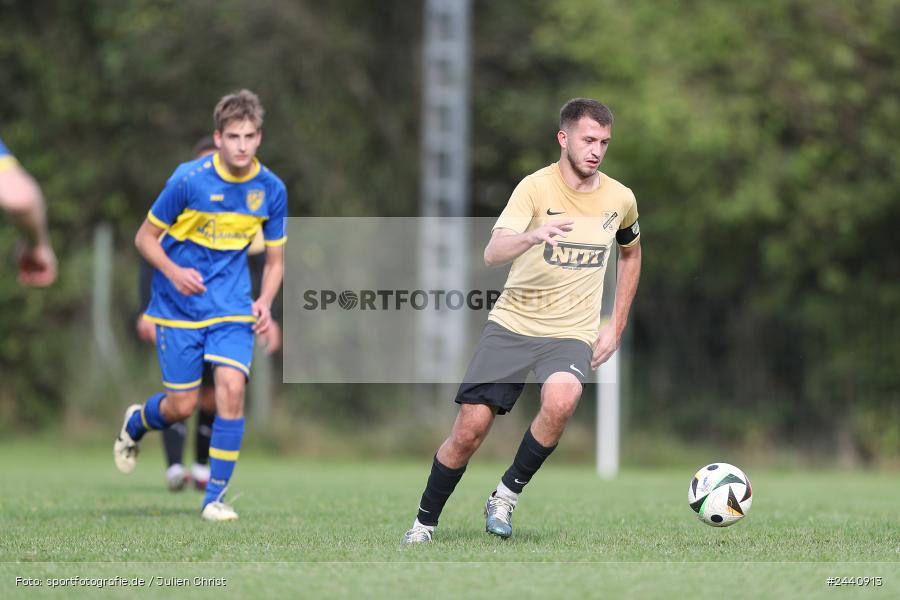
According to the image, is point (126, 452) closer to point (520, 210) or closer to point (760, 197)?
point (520, 210)

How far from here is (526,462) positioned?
262 inches

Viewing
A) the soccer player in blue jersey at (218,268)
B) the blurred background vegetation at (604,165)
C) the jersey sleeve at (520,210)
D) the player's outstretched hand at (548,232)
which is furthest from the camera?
the blurred background vegetation at (604,165)

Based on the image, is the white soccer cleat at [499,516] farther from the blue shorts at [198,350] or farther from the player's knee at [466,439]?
the blue shorts at [198,350]

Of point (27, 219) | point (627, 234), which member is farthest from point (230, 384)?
point (27, 219)

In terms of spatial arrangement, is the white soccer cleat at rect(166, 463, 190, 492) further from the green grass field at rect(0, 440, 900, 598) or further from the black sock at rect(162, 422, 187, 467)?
the green grass field at rect(0, 440, 900, 598)

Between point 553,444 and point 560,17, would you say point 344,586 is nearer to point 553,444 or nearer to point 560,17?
point 553,444

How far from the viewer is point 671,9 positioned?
21516mm

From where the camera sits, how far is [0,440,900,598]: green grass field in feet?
16.8

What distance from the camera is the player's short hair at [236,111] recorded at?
7.56 meters

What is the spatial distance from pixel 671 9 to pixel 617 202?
1563 centimetres

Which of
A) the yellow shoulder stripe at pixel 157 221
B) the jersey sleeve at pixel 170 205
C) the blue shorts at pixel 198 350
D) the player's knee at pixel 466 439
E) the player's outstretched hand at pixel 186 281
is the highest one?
the jersey sleeve at pixel 170 205

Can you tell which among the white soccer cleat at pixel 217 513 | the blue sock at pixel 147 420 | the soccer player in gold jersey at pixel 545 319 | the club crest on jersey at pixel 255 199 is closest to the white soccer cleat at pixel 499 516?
the soccer player in gold jersey at pixel 545 319

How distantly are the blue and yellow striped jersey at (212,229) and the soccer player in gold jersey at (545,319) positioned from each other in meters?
1.89

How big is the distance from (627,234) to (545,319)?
29.1 inches
